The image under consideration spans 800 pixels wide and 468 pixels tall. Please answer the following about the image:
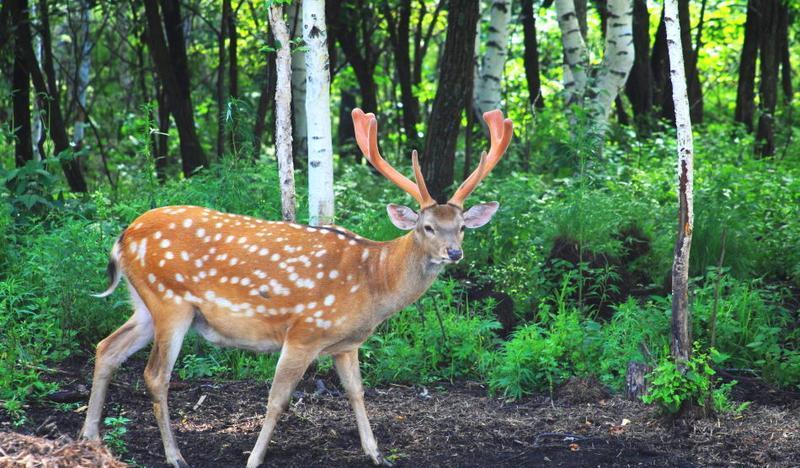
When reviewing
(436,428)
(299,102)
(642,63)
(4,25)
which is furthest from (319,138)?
(642,63)

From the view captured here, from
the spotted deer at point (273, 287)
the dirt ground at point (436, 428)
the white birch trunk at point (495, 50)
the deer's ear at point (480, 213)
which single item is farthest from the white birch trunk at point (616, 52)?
the spotted deer at point (273, 287)

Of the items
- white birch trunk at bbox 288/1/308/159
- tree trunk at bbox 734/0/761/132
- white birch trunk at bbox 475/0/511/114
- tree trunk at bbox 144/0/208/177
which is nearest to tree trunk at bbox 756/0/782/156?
tree trunk at bbox 734/0/761/132

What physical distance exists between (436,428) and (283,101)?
7.84 ft

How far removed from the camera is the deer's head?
18.0ft

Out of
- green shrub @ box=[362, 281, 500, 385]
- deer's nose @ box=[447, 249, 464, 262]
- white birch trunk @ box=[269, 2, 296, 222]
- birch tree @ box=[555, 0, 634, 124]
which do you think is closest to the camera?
deer's nose @ box=[447, 249, 464, 262]

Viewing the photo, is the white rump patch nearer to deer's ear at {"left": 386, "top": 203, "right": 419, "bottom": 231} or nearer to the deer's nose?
deer's ear at {"left": 386, "top": 203, "right": 419, "bottom": 231}

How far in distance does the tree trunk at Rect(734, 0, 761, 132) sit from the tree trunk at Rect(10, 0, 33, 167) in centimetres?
922

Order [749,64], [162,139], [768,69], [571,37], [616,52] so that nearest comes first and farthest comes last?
[616,52] → [571,37] → [749,64] → [768,69] → [162,139]

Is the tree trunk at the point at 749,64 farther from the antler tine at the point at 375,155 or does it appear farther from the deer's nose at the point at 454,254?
the deer's nose at the point at 454,254

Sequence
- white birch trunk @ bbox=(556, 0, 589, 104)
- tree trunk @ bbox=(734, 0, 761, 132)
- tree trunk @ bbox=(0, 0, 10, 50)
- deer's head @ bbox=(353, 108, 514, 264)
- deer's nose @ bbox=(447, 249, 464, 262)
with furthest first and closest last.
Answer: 1. tree trunk @ bbox=(734, 0, 761, 132)
2. white birch trunk @ bbox=(556, 0, 589, 104)
3. tree trunk @ bbox=(0, 0, 10, 50)
4. deer's head @ bbox=(353, 108, 514, 264)
5. deer's nose @ bbox=(447, 249, 464, 262)

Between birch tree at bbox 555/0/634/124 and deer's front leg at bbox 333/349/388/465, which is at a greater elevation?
birch tree at bbox 555/0/634/124

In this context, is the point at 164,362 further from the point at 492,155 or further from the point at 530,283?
the point at 530,283

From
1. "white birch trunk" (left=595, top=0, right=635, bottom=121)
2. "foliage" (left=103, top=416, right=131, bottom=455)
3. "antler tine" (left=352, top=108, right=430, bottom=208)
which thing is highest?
"white birch trunk" (left=595, top=0, right=635, bottom=121)

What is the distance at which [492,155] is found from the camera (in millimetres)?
5820
